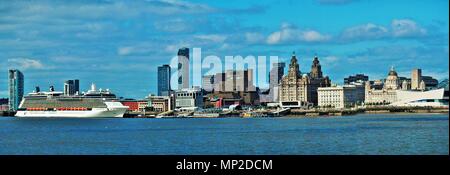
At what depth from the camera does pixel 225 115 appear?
93.8 metres

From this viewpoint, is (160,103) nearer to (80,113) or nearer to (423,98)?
(423,98)

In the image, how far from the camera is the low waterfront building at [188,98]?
119438mm

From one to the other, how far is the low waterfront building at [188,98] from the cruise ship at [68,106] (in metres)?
35.0

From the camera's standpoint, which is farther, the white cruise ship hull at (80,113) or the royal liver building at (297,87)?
the royal liver building at (297,87)

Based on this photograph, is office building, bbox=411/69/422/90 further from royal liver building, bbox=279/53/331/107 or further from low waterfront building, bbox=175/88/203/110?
low waterfront building, bbox=175/88/203/110

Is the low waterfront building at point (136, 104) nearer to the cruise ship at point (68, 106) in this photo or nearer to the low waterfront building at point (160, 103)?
the low waterfront building at point (160, 103)

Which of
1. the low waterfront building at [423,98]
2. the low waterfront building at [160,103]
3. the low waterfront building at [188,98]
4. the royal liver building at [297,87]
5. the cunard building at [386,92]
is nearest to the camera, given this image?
the low waterfront building at [423,98]

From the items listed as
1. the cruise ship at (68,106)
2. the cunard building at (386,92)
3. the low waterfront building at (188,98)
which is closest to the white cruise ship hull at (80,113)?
the cruise ship at (68,106)

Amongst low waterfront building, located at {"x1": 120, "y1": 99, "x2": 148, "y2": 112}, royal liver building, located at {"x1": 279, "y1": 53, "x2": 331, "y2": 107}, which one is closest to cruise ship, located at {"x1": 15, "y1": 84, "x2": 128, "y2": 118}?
low waterfront building, located at {"x1": 120, "y1": 99, "x2": 148, "y2": 112}

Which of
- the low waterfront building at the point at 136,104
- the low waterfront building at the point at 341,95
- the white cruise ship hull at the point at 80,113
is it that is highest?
the low waterfront building at the point at 341,95
